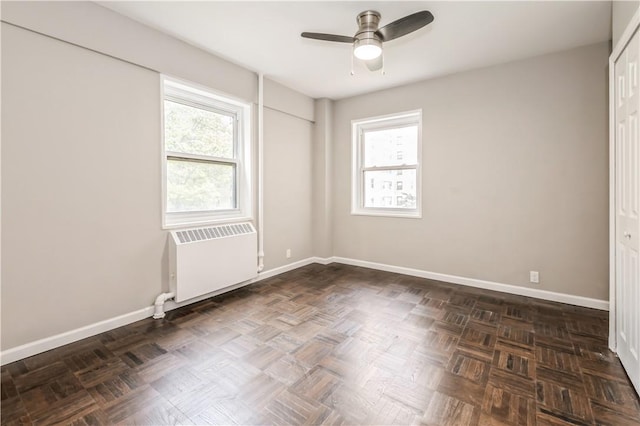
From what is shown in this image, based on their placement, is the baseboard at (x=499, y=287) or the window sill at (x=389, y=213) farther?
the window sill at (x=389, y=213)

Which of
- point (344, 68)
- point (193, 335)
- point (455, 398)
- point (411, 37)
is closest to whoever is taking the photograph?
point (455, 398)

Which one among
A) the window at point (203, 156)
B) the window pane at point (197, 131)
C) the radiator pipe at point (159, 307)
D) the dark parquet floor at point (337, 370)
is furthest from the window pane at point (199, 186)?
the dark parquet floor at point (337, 370)

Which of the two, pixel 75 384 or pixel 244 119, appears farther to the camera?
pixel 244 119

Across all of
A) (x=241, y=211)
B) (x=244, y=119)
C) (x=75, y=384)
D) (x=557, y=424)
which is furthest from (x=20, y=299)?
(x=557, y=424)

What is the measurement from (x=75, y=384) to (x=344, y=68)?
3.79m

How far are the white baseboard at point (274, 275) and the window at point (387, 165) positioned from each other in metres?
0.83

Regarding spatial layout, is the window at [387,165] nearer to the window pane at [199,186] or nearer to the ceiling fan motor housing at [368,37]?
the ceiling fan motor housing at [368,37]

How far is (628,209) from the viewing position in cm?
194

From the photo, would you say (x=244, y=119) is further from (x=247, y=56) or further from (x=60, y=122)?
(x=60, y=122)

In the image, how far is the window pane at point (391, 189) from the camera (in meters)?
4.32

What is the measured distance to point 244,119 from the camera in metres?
3.84

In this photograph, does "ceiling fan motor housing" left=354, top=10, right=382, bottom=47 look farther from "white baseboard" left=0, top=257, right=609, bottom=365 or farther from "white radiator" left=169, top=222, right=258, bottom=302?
"white baseboard" left=0, top=257, right=609, bottom=365

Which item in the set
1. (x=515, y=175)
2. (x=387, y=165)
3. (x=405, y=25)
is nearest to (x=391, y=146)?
(x=387, y=165)

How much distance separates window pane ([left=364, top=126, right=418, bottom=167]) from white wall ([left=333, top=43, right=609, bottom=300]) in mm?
261
